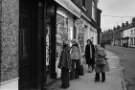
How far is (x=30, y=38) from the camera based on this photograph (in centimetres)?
741

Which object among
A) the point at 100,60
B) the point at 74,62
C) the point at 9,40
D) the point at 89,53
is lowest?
the point at 74,62

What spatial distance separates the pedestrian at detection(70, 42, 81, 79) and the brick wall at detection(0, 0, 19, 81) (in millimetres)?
4253

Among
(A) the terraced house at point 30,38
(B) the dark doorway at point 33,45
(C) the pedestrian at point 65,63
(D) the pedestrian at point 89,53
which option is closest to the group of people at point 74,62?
(C) the pedestrian at point 65,63

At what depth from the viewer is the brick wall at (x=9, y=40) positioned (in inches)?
204

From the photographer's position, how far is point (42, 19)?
7.52 meters

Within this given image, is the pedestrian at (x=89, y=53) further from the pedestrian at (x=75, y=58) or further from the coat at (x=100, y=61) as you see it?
the coat at (x=100, y=61)

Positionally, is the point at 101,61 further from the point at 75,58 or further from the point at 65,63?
the point at 65,63

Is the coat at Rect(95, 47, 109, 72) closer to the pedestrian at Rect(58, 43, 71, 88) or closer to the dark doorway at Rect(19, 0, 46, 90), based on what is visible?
the pedestrian at Rect(58, 43, 71, 88)

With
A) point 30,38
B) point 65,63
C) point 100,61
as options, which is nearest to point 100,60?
point 100,61

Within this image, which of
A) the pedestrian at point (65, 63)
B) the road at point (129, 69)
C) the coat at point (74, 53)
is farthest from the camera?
the road at point (129, 69)

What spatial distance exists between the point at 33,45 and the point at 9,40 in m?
2.04

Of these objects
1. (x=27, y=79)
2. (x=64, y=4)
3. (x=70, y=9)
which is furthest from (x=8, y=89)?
(x=70, y=9)

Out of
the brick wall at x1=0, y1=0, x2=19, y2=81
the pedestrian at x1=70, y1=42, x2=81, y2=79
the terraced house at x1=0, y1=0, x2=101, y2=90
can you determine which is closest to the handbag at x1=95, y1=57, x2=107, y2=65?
the pedestrian at x1=70, y1=42, x2=81, y2=79

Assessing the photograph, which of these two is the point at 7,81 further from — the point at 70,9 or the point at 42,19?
the point at 70,9
